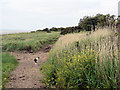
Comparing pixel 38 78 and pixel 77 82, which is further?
pixel 38 78

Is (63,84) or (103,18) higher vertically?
(103,18)

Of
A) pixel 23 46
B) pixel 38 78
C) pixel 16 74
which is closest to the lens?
pixel 38 78

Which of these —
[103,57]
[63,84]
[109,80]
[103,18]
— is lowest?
[63,84]

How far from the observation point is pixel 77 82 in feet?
12.6

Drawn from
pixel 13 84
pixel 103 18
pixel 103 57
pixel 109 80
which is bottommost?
pixel 13 84

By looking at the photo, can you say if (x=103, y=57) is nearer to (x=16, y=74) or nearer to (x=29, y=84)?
(x=29, y=84)

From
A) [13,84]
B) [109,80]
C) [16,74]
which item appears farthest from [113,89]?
[16,74]

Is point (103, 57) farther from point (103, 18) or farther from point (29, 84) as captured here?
point (103, 18)

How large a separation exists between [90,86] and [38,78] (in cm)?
246

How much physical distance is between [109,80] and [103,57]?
0.55m

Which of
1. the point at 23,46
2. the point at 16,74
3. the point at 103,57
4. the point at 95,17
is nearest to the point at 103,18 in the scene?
the point at 95,17

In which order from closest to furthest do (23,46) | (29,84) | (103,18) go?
(29,84)
(23,46)
(103,18)

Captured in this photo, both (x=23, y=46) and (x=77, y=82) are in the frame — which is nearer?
(x=77, y=82)

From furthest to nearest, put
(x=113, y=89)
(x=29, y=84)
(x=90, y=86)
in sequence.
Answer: (x=29, y=84)
(x=90, y=86)
(x=113, y=89)
